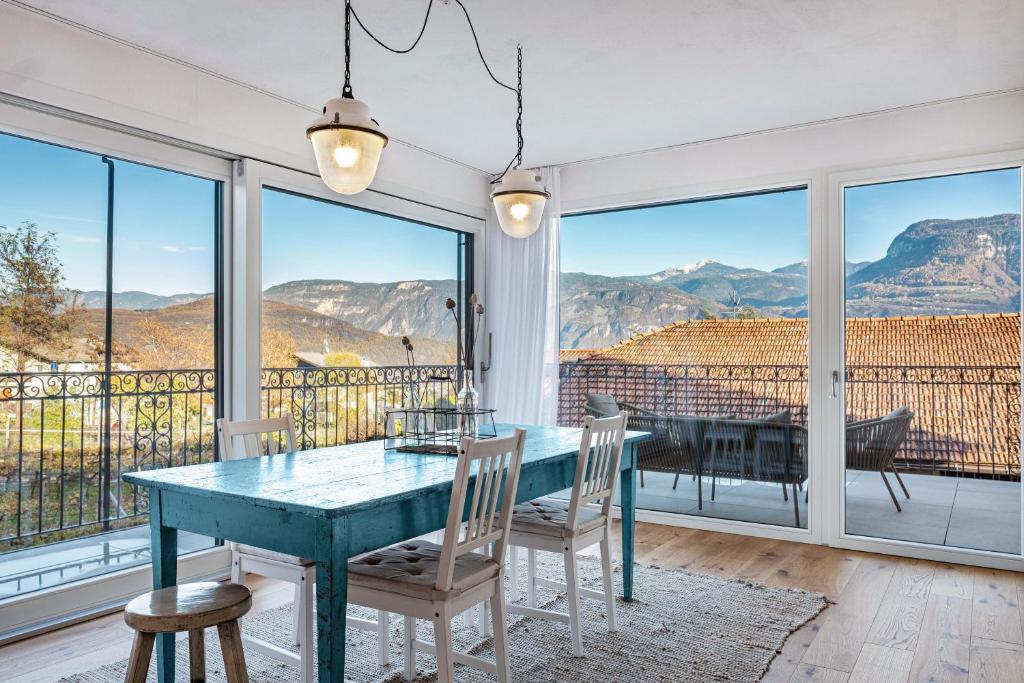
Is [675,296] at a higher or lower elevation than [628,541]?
higher

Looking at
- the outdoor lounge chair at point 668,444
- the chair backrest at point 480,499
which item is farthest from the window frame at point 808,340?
the chair backrest at point 480,499

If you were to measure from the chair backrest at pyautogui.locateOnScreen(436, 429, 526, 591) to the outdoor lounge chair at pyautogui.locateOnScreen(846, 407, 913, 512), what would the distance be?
273 cm

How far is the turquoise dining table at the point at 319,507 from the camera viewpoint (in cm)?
200

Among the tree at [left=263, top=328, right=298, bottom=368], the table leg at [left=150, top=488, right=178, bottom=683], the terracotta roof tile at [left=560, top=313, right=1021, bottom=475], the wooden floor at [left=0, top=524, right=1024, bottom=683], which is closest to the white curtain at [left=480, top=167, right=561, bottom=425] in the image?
the terracotta roof tile at [left=560, top=313, right=1021, bottom=475]

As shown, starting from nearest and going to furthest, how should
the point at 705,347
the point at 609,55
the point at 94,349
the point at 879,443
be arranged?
the point at 94,349
the point at 609,55
the point at 879,443
the point at 705,347

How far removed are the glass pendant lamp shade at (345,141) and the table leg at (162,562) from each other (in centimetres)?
118

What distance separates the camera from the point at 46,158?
3.20m

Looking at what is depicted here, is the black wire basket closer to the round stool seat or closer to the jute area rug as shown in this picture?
the jute area rug

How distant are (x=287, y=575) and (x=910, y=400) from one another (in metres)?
3.56

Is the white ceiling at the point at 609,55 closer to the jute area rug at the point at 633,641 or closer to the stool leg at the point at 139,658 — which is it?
the stool leg at the point at 139,658

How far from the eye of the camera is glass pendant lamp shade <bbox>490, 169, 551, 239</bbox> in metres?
3.01

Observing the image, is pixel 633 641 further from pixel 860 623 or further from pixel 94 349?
pixel 94 349

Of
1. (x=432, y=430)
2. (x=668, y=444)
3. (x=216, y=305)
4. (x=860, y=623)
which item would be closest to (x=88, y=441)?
(x=216, y=305)

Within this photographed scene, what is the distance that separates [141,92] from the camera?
11.1 ft
